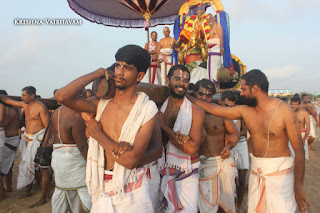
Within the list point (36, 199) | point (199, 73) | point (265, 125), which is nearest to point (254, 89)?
point (265, 125)

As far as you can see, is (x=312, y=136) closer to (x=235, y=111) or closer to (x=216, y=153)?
(x=216, y=153)

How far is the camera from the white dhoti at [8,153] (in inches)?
212

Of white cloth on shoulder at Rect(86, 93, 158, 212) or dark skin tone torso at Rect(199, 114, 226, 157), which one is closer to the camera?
white cloth on shoulder at Rect(86, 93, 158, 212)

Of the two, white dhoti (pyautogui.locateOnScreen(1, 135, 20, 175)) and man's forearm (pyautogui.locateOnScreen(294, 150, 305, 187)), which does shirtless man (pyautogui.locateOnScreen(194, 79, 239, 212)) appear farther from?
white dhoti (pyautogui.locateOnScreen(1, 135, 20, 175))

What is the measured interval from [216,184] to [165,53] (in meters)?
5.21

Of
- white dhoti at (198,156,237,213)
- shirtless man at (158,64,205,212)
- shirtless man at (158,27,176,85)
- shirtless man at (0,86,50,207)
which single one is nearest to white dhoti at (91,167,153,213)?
shirtless man at (158,64,205,212)

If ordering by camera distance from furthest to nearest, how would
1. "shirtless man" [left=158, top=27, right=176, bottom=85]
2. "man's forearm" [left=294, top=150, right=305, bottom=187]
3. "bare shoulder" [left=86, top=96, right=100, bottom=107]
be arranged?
"shirtless man" [left=158, top=27, right=176, bottom=85]
"man's forearm" [left=294, top=150, right=305, bottom=187]
"bare shoulder" [left=86, top=96, right=100, bottom=107]

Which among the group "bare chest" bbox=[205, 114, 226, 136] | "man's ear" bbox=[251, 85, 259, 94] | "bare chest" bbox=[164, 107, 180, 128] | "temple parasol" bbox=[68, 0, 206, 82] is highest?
"temple parasol" bbox=[68, 0, 206, 82]

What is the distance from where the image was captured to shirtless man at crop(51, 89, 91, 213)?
336 cm

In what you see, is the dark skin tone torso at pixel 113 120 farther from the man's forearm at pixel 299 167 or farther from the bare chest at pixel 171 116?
the man's forearm at pixel 299 167

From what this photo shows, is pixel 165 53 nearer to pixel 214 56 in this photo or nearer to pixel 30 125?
pixel 214 56

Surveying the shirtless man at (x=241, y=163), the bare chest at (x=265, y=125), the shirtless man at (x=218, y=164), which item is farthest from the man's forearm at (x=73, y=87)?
the shirtless man at (x=241, y=163)

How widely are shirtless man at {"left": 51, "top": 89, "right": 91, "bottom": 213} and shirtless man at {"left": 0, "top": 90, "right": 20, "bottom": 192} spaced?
2.75m

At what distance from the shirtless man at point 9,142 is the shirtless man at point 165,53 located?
14.2 ft
